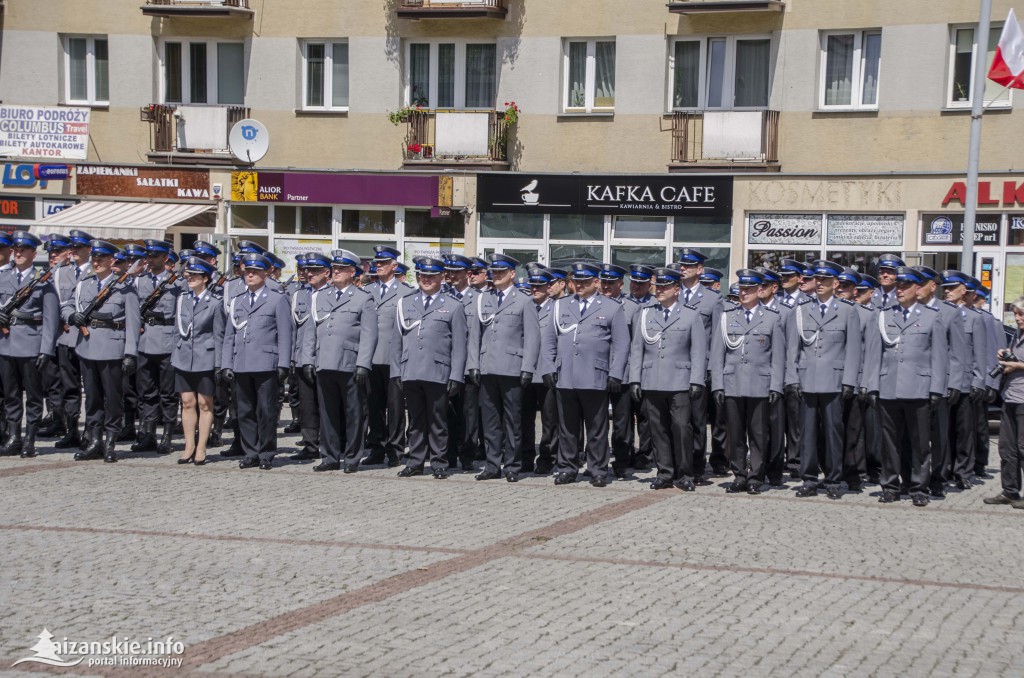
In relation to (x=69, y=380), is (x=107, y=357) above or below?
above

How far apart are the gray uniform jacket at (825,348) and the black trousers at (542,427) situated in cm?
238

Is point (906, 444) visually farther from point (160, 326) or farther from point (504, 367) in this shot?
point (160, 326)

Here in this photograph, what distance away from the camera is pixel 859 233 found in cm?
2648

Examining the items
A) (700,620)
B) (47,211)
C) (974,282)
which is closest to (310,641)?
(700,620)

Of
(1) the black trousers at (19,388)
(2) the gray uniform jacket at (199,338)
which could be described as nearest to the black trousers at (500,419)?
(2) the gray uniform jacket at (199,338)

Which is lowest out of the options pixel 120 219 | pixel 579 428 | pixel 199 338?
pixel 579 428

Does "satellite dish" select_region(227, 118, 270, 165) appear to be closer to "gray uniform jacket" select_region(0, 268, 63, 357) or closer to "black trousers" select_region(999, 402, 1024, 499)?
"gray uniform jacket" select_region(0, 268, 63, 357)

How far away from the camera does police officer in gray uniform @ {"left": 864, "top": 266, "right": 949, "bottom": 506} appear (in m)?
12.6

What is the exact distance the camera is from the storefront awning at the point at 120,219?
27281mm

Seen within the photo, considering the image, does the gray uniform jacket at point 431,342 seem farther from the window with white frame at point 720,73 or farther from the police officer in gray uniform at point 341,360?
the window with white frame at point 720,73

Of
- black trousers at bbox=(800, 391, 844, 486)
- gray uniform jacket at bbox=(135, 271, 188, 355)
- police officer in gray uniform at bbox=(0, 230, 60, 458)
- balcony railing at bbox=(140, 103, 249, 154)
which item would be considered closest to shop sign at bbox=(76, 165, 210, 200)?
balcony railing at bbox=(140, 103, 249, 154)

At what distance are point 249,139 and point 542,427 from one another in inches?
585

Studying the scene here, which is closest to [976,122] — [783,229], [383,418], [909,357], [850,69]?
[850,69]

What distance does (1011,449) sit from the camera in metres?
12.8
